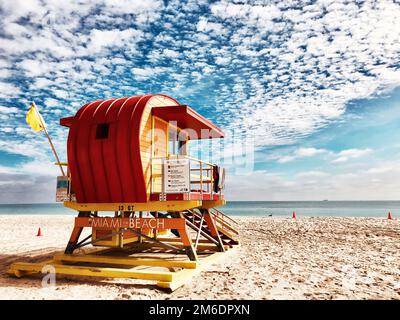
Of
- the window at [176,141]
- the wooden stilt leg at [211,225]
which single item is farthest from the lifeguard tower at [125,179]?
the wooden stilt leg at [211,225]

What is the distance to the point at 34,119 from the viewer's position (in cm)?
1041

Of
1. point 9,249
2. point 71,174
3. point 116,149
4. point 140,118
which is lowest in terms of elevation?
point 9,249

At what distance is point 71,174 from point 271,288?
22.1ft

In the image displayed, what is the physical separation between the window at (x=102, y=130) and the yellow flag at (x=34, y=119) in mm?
2416

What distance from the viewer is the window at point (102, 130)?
934 cm

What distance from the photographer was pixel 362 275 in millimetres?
8172

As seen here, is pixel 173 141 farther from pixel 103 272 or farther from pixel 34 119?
pixel 103 272

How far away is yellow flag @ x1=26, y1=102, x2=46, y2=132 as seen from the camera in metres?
10.4

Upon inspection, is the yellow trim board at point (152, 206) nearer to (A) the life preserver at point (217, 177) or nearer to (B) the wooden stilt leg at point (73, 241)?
(B) the wooden stilt leg at point (73, 241)

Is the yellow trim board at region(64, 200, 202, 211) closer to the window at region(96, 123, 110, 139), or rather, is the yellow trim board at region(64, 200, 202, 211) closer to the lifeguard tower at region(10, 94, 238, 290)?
A: the lifeguard tower at region(10, 94, 238, 290)

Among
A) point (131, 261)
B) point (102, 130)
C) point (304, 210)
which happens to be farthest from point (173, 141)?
point (304, 210)
